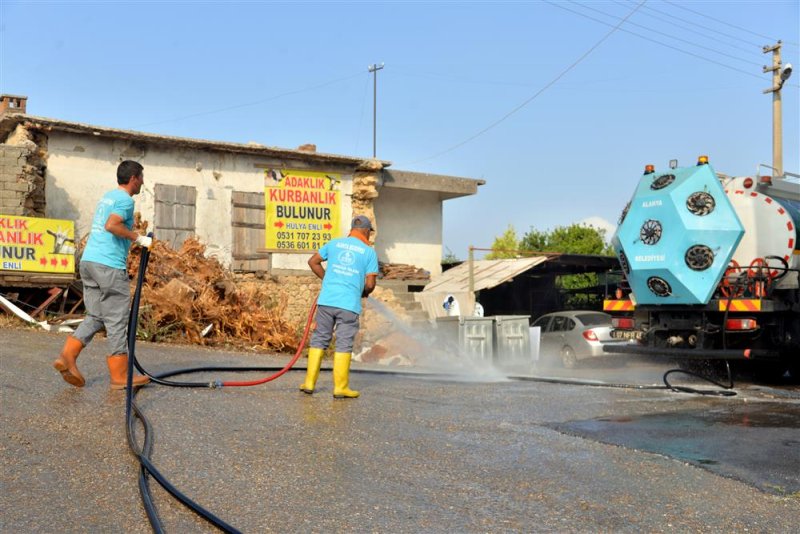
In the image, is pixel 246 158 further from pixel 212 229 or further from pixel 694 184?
pixel 694 184

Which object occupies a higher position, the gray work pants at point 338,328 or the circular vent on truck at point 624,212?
the circular vent on truck at point 624,212

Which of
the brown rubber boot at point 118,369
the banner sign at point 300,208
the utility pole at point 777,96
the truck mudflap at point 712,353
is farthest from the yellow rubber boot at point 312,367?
the utility pole at point 777,96

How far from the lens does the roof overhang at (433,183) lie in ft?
73.8

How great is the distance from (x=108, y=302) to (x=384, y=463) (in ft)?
10.6

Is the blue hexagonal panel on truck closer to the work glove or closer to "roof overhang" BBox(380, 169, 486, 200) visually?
the work glove

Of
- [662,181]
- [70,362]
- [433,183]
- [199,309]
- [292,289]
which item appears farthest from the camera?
[433,183]

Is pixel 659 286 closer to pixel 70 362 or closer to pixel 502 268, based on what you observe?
pixel 70 362

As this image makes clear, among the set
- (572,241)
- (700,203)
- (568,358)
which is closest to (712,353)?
(700,203)

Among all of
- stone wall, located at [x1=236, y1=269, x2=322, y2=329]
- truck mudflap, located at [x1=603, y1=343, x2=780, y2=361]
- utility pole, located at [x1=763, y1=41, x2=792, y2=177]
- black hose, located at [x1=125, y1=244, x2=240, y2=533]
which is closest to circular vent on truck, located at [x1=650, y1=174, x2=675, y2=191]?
truck mudflap, located at [x1=603, y1=343, x2=780, y2=361]

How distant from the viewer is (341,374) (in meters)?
7.41

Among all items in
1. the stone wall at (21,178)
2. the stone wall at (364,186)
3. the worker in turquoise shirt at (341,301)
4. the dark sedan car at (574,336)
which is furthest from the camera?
the stone wall at (364,186)

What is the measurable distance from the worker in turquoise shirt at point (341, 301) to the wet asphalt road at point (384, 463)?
30 centimetres

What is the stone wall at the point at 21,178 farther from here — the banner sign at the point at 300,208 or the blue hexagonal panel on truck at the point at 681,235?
the blue hexagonal panel on truck at the point at 681,235

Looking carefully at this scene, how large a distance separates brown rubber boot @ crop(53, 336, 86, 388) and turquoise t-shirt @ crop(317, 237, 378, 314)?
7.28 ft
